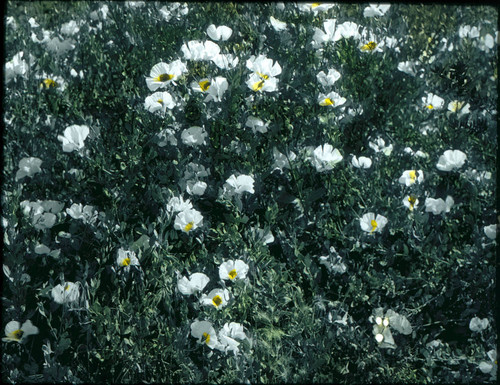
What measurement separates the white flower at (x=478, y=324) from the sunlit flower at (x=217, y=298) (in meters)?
0.85

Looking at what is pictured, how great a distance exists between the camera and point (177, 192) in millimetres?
2283

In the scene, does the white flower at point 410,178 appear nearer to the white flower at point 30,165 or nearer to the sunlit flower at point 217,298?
the sunlit flower at point 217,298

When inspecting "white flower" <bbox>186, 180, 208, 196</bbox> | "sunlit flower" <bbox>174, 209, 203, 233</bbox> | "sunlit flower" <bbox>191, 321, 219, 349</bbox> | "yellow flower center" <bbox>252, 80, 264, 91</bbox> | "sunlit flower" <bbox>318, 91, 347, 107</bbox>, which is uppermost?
"sunlit flower" <bbox>318, 91, 347, 107</bbox>

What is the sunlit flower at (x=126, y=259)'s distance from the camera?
202cm

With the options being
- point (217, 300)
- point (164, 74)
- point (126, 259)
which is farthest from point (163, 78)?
point (217, 300)

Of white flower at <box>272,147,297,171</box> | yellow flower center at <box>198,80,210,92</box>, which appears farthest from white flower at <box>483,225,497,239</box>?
yellow flower center at <box>198,80,210,92</box>

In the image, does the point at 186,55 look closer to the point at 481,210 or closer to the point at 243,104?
the point at 243,104

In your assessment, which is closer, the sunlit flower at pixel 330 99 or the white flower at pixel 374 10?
the sunlit flower at pixel 330 99

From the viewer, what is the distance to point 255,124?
8.19ft

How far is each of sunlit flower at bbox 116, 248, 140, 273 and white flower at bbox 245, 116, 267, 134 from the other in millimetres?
816

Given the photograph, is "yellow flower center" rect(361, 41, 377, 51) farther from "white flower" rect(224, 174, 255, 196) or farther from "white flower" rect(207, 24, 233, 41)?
"white flower" rect(224, 174, 255, 196)

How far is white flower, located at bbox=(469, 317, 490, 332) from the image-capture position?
1.91 meters

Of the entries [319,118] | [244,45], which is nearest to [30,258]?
[319,118]

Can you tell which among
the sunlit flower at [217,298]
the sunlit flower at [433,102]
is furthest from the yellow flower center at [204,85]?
the sunlit flower at [433,102]
